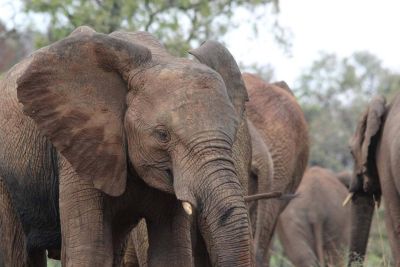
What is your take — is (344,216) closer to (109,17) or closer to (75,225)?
(109,17)

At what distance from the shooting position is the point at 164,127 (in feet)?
18.8

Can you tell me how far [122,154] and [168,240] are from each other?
1.98 feet

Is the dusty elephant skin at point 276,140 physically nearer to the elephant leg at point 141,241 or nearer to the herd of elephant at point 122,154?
the elephant leg at point 141,241

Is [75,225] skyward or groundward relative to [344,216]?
skyward

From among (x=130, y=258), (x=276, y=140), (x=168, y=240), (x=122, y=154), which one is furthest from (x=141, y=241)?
(x=276, y=140)

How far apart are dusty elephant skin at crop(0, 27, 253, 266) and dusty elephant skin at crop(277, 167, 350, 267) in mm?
7917

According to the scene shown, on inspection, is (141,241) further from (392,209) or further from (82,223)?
(392,209)

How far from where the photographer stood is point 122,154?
19.5ft

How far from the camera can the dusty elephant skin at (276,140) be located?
1064 centimetres

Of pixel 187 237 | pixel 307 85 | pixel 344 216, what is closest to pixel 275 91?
pixel 344 216

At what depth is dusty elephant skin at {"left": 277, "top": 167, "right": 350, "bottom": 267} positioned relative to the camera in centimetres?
1429

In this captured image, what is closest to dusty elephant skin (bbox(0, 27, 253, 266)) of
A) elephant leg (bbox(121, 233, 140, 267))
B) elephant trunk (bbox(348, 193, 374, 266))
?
elephant leg (bbox(121, 233, 140, 267))

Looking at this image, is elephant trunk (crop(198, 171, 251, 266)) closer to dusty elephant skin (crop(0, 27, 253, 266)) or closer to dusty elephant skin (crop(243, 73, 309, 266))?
dusty elephant skin (crop(0, 27, 253, 266))

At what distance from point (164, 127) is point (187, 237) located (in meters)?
0.85
